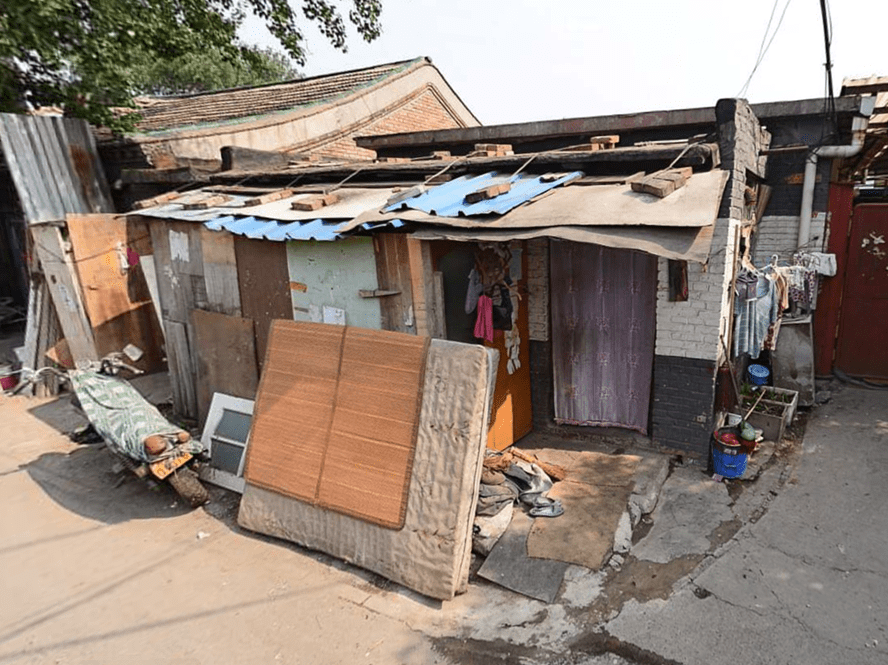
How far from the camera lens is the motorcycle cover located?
225 inches

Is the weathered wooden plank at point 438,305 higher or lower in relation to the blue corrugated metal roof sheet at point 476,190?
lower

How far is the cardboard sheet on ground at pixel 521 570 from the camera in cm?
424

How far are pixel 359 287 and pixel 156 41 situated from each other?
318 inches

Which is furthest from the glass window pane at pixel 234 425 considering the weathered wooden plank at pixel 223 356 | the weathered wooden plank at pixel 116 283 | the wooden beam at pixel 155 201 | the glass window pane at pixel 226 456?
the weathered wooden plank at pixel 116 283

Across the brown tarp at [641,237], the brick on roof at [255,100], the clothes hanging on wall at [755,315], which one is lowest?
the clothes hanging on wall at [755,315]

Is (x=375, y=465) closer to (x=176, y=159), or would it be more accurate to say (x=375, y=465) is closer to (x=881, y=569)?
(x=881, y=569)

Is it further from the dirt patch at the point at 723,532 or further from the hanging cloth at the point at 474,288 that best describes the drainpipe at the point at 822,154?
the hanging cloth at the point at 474,288

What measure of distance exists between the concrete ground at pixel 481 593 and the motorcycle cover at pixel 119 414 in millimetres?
747

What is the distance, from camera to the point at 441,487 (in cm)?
430

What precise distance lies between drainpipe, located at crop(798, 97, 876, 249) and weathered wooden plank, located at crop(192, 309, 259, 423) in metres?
7.66

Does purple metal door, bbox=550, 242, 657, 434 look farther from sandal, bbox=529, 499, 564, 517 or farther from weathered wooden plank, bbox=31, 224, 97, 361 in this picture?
weathered wooden plank, bbox=31, 224, 97, 361

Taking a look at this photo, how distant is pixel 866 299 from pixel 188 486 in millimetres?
9444

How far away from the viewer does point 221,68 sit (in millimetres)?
25953

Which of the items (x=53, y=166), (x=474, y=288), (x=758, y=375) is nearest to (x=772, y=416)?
(x=758, y=375)
